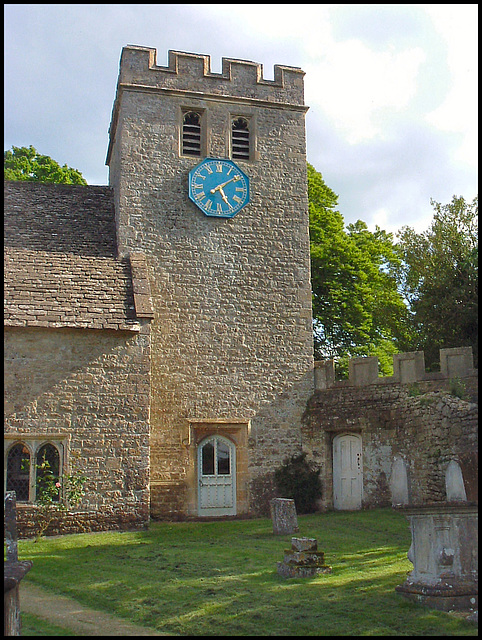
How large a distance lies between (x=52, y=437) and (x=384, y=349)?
43.8ft

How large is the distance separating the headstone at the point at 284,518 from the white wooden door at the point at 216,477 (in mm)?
3947

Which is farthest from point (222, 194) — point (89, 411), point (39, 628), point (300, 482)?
point (39, 628)

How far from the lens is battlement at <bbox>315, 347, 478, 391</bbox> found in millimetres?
15789

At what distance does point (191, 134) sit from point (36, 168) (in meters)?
9.79

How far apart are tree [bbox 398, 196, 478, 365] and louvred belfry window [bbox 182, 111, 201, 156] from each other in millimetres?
8765

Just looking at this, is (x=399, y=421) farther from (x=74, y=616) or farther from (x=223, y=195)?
(x=74, y=616)

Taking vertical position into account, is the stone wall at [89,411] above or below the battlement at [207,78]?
below

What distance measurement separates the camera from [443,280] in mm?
21562

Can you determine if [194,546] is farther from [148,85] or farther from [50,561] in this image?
[148,85]

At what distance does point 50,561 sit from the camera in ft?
36.8

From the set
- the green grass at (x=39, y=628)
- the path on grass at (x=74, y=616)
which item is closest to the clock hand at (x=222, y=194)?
the path on grass at (x=74, y=616)

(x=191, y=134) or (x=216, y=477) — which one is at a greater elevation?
(x=191, y=134)

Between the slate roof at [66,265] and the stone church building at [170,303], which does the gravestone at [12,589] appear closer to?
the stone church building at [170,303]

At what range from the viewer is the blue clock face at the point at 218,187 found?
18.4 meters
